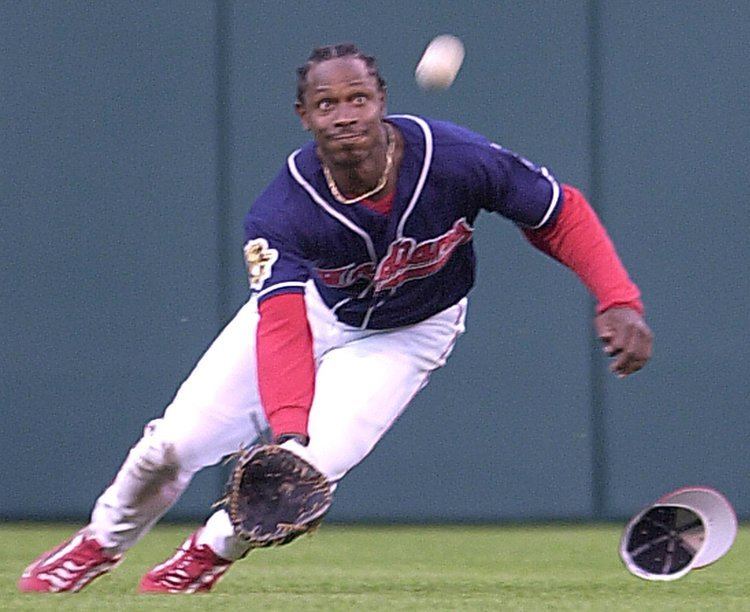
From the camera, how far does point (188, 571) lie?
16.8ft

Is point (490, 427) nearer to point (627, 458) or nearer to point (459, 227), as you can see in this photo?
point (627, 458)

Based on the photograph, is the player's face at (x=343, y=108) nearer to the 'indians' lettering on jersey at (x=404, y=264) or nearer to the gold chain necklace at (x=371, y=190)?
the gold chain necklace at (x=371, y=190)

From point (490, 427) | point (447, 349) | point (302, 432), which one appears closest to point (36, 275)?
point (490, 427)

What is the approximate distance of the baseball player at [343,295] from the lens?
449 centimetres

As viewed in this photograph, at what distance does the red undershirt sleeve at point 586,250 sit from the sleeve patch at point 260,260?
2.15ft

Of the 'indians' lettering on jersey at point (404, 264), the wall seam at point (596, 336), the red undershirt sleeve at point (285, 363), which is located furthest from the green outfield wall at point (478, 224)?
the red undershirt sleeve at point (285, 363)

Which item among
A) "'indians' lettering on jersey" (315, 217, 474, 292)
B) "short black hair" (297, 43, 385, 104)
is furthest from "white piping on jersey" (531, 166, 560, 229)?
"short black hair" (297, 43, 385, 104)

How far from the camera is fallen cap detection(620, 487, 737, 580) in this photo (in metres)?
5.08

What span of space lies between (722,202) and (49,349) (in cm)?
272

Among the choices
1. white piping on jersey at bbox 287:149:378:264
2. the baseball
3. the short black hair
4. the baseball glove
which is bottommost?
the baseball glove

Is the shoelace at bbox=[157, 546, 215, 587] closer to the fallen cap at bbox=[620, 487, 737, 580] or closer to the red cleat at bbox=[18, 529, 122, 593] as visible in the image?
the red cleat at bbox=[18, 529, 122, 593]

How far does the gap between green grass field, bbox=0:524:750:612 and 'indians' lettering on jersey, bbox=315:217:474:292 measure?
2.58ft

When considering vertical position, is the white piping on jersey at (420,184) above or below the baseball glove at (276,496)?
above

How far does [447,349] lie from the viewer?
5.29 meters
